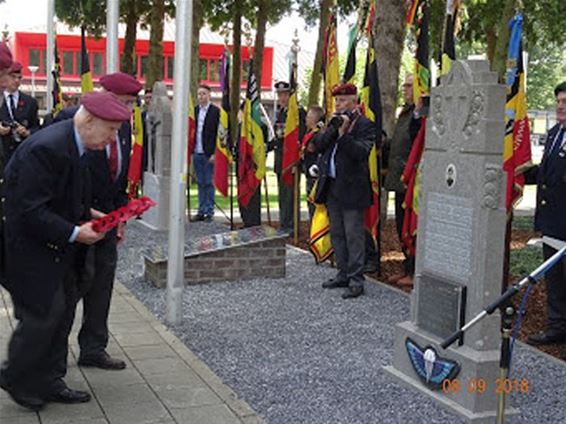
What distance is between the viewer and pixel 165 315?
23.3 feet

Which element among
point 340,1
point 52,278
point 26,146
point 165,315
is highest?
point 340,1

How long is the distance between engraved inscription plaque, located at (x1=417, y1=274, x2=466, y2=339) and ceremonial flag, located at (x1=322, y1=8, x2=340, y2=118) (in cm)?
569

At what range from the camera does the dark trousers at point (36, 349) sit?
4483mm

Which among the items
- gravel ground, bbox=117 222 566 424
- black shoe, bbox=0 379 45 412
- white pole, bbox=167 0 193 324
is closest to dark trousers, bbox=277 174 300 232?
gravel ground, bbox=117 222 566 424

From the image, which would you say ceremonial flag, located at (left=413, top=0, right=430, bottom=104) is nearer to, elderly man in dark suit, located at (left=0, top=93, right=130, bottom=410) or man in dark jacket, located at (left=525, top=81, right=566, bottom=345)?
man in dark jacket, located at (left=525, top=81, right=566, bottom=345)

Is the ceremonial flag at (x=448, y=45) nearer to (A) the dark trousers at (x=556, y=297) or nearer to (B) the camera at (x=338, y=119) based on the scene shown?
(B) the camera at (x=338, y=119)

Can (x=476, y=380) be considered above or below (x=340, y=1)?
below

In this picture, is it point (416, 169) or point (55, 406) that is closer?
point (55, 406)

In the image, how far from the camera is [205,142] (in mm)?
13188

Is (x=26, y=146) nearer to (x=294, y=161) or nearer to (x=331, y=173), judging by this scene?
(x=331, y=173)

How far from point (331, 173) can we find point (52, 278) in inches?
159

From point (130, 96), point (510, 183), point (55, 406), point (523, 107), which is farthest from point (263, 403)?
point (523, 107)

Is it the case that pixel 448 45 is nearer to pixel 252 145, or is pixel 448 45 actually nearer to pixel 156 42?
pixel 252 145
